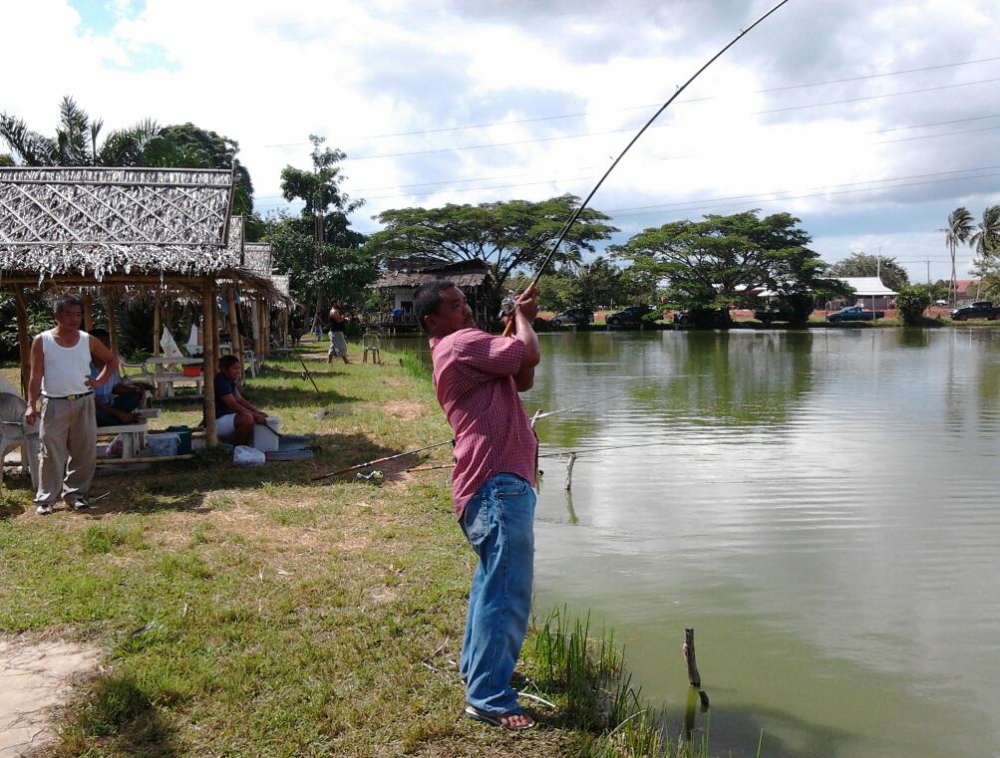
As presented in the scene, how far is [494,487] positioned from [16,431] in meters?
→ 5.25

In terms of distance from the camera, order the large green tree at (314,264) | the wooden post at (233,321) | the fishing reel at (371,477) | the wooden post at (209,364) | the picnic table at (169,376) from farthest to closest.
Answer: the large green tree at (314,264) → the wooden post at (233,321) → the picnic table at (169,376) → the wooden post at (209,364) → the fishing reel at (371,477)

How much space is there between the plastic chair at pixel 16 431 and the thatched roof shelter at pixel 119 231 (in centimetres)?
136

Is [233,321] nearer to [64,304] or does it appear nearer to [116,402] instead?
[116,402]

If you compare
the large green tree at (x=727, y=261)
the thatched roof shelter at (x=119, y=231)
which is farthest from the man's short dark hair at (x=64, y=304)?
the large green tree at (x=727, y=261)

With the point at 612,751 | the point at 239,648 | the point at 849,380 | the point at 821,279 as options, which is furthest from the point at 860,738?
the point at 821,279

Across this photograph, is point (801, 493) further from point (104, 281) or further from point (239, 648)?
point (104, 281)

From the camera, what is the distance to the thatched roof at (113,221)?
768cm

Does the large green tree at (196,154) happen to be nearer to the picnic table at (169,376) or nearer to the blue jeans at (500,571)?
the picnic table at (169,376)

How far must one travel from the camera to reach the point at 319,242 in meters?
33.0

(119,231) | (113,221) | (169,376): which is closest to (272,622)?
(119,231)

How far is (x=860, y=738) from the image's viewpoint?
3.70 metres

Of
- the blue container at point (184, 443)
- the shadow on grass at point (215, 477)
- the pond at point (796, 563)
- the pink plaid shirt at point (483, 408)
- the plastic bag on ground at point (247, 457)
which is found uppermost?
the pink plaid shirt at point (483, 408)

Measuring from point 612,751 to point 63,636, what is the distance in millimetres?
2571

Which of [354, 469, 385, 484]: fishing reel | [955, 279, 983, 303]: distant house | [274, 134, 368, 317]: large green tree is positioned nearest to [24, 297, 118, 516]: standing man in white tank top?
[354, 469, 385, 484]: fishing reel
